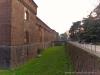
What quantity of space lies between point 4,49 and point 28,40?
8.86 meters

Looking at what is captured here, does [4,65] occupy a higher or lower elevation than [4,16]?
lower

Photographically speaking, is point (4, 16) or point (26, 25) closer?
point (4, 16)

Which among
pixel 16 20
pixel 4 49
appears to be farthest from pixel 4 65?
pixel 16 20

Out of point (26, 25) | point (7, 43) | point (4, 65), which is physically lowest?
point (4, 65)

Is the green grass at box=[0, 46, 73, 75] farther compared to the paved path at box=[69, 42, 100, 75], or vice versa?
the green grass at box=[0, 46, 73, 75]

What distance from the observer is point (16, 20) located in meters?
22.1

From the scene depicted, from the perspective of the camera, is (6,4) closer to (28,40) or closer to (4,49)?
(4,49)

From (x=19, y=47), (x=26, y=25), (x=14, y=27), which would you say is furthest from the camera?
(x=26, y=25)

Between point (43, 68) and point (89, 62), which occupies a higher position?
point (89, 62)

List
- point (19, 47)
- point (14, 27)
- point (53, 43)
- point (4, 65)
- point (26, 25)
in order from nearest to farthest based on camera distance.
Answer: point (4, 65) < point (14, 27) < point (19, 47) < point (26, 25) < point (53, 43)

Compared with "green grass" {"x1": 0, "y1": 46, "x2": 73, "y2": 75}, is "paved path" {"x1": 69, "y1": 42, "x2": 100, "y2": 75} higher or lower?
higher

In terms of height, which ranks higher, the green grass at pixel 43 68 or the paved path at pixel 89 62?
the paved path at pixel 89 62

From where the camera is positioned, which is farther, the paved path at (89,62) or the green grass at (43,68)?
the green grass at (43,68)

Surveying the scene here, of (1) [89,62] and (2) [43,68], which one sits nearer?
(1) [89,62]
